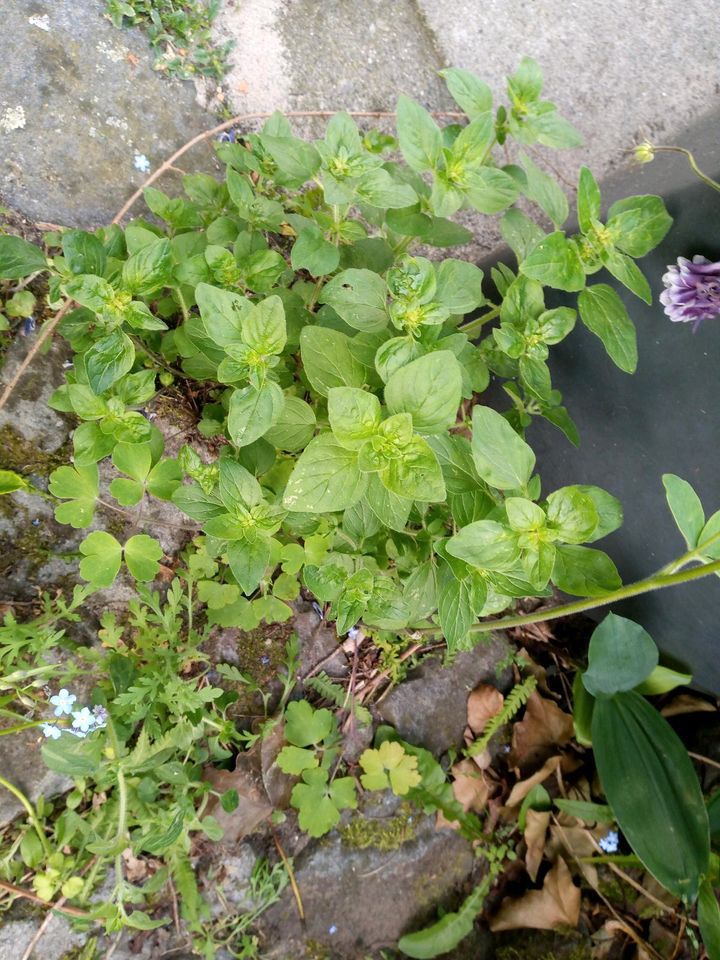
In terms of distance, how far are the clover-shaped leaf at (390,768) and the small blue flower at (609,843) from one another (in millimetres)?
606

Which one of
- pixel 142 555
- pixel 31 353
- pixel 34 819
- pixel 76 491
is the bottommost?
pixel 34 819

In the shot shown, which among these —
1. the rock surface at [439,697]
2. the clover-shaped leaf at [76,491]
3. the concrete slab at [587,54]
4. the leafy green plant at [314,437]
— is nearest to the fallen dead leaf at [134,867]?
the leafy green plant at [314,437]

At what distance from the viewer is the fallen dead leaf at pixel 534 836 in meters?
2.10

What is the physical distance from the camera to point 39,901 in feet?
5.56

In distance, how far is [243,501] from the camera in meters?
1.37

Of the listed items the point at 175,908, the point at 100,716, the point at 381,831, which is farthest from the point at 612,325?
the point at 175,908

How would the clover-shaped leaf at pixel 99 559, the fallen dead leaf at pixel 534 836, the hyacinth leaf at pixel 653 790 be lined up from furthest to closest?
the fallen dead leaf at pixel 534 836
the hyacinth leaf at pixel 653 790
the clover-shaped leaf at pixel 99 559

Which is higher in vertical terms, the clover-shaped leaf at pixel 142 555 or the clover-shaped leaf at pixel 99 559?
the clover-shaped leaf at pixel 99 559

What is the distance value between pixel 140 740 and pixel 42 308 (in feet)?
3.61

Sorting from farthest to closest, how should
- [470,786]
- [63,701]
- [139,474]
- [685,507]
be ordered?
[470,786], [63,701], [139,474], [685,507]

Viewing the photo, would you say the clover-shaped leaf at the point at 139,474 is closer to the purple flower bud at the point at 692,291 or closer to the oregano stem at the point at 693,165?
the purple flower bud at the point at 692,291

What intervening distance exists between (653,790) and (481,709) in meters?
0.53

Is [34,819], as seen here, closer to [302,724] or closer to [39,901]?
[39,901]

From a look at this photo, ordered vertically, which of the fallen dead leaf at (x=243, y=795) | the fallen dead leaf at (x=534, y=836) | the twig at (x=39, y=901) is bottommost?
the fallen dead leaf at (x=534, y=836)
